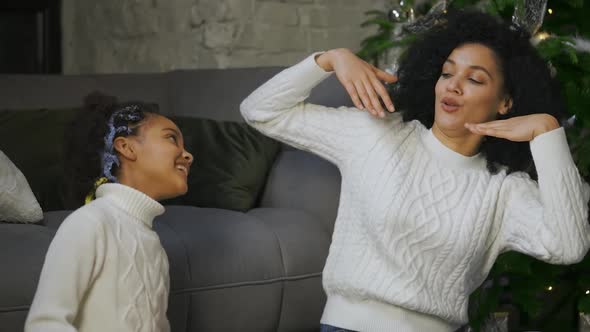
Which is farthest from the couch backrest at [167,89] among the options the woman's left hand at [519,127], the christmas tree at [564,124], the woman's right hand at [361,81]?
the woman's left hand at [519,127]

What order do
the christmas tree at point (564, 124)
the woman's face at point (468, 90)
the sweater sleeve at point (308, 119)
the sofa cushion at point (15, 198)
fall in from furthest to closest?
the christmas tree at point (564, 124), the sofa cushion at point (15, 198), the sweater sleeve at point (308, 119), the woman's face at point (468, 90)

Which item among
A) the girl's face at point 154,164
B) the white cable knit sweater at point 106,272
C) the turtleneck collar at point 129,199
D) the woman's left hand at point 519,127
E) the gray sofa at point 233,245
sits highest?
the woman's left hand at point 519,127

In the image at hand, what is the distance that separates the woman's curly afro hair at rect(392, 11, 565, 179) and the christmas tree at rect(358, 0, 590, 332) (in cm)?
22

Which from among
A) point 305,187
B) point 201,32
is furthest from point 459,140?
point 201,32

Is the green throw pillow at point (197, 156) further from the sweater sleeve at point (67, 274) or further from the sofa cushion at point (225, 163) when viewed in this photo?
the sweater sleeve at point (67, 274)

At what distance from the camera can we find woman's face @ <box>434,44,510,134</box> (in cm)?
212

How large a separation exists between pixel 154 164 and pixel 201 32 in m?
2.24

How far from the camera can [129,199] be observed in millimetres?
1971

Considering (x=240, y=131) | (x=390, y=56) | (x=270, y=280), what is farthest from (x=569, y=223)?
(x=390, y=56)

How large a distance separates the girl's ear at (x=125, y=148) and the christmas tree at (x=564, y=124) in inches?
34.2

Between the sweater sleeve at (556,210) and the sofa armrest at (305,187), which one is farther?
the sofa armrest at (305,187)

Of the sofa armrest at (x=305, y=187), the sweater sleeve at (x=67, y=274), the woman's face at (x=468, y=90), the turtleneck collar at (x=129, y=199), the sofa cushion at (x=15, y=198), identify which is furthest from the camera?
the sofa armrest at (x=305, y=187)

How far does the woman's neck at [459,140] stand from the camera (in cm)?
216

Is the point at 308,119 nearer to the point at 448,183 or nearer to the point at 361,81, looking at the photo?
the point at 361,81
